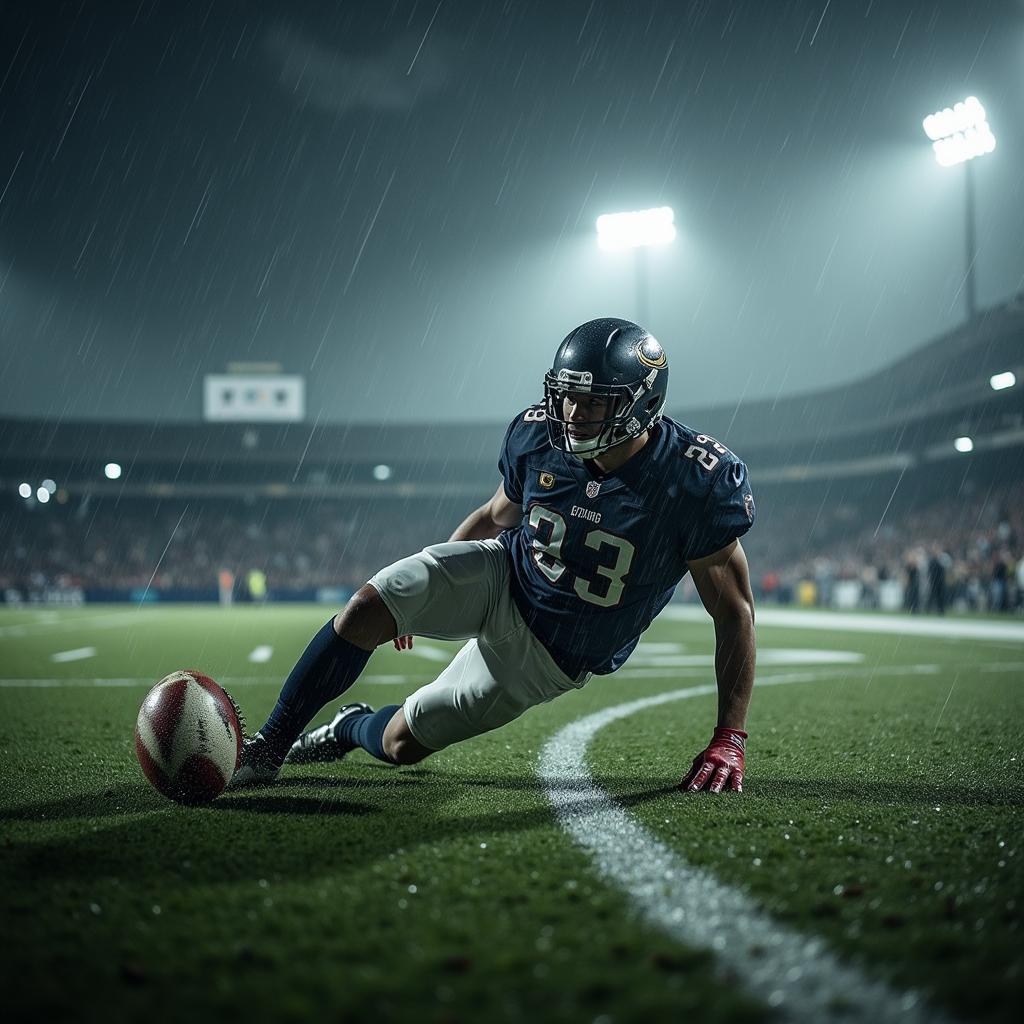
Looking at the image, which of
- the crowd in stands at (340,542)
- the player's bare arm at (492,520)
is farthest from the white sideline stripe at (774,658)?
the crowd in stands at (340,542)

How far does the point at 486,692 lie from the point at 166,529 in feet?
134

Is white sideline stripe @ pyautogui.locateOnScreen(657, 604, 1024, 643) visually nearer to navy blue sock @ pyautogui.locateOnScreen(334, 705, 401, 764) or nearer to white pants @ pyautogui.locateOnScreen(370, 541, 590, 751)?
navy blue sock @ pyautogui.locateOnScreen(334, 705, 401, 764)

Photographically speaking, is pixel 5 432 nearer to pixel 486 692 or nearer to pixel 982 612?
pixel 982 612

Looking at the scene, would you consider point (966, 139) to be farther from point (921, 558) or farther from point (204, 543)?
point (204, 543)

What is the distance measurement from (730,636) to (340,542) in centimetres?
4017

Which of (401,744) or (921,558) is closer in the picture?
(401,744)

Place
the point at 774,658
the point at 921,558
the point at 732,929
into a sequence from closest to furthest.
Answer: the point at 732,929, the point at 774,658, the point at 921,558

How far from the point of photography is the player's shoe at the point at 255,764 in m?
3.28

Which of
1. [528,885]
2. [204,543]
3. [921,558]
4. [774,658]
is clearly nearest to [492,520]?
[528,885]

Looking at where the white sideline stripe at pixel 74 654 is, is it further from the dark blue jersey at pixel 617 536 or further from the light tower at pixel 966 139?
the light tower at pixel 966 139

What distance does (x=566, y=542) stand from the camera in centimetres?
340

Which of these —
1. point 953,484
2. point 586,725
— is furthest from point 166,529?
point 586,725

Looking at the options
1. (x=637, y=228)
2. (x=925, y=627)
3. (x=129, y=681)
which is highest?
A: (x=637, y=228)

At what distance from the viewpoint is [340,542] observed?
42.8 m
